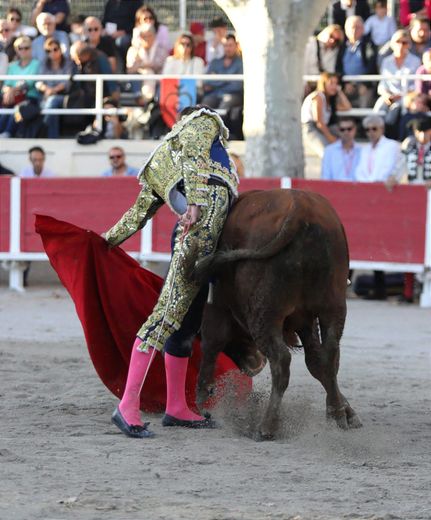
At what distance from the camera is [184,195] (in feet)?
17.1

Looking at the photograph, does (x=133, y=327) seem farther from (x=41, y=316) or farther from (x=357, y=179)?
(x=357, y=179)

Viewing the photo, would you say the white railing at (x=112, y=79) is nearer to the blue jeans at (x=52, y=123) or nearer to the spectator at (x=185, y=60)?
the blue jeans at (x=52, y=123)

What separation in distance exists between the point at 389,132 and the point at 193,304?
22.0 ft

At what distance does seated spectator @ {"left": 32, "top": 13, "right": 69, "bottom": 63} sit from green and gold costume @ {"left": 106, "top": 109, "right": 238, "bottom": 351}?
8728 millimetres

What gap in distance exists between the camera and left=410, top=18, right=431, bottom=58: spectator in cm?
1193

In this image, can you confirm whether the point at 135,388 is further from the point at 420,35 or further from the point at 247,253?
the point at 420,35

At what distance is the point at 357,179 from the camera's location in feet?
36.2

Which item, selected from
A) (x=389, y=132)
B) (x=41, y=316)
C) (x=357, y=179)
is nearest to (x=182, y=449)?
(x=41, y=316)

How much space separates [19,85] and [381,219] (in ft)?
15.9

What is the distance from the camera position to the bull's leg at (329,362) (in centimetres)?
510

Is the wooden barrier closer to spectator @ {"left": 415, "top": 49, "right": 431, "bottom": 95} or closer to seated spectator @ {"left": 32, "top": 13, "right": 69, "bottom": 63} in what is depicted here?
spectator @ {"left": 415, "top": 49, "right": 431, "bottom": 95}

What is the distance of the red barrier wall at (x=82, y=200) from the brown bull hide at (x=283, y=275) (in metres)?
5.98

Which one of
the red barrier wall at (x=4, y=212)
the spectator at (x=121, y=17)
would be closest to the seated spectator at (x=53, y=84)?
the spectator at (x=121, y=17)

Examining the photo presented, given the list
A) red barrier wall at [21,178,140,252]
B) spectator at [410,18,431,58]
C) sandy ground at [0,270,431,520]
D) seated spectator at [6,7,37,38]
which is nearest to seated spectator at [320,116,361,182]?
spectator at [410,18,431,58]
